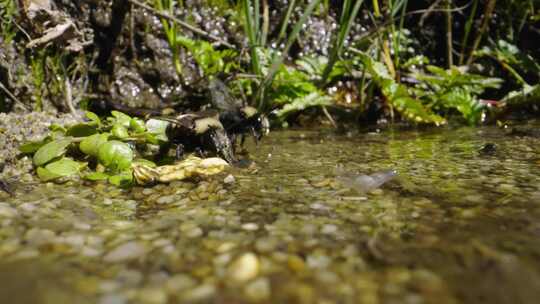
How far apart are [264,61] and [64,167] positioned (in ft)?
5.86

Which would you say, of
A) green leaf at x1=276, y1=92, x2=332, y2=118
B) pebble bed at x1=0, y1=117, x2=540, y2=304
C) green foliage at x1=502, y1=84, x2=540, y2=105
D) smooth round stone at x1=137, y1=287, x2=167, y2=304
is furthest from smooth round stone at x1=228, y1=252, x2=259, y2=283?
green foliage at x1=502, y1=84, x2=540, y2=105

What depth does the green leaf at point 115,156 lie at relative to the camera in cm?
181

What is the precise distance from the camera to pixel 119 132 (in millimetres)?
1970

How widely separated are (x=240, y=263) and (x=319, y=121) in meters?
2.84

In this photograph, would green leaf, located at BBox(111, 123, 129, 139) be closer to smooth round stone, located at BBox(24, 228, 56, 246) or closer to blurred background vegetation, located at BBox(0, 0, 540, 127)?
smooth round stone, located at BBox(24, 228, 56, 246)

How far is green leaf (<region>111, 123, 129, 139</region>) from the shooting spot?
1.97 metres

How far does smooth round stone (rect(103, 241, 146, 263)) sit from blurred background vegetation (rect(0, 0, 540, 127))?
1.76 metres

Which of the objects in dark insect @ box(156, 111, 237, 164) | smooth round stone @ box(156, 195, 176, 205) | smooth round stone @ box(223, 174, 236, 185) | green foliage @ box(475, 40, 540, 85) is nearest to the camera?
smooth round stone @ box(156, 195, 176, 205)

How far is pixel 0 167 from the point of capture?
188 cm

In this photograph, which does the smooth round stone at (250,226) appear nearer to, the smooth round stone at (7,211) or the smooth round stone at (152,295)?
the smooth round stone at (152,295)

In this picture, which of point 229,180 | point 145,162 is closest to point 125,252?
point 229,180

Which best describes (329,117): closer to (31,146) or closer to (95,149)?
(95,149)

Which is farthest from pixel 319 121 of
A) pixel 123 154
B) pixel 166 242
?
pixel 166 242

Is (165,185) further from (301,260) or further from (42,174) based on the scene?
(301,260)
